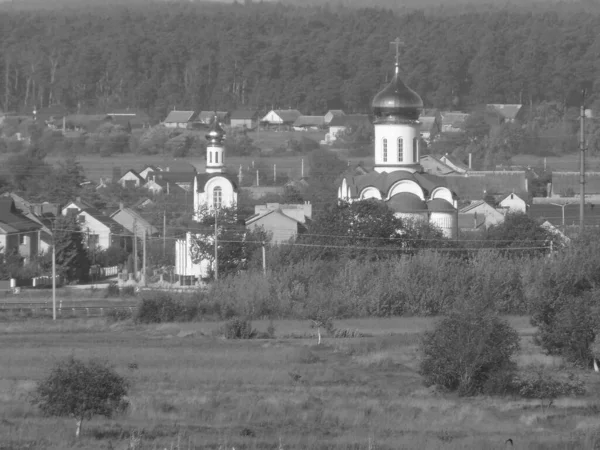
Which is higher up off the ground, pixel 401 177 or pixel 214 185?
pixel 214 185

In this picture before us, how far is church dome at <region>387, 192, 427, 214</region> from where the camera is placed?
38812 millimetres

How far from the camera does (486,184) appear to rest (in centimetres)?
5722

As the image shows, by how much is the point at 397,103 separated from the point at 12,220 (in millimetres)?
11569

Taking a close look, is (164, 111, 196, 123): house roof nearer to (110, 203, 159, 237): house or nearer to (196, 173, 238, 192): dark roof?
(110, 203, 159, 237): house

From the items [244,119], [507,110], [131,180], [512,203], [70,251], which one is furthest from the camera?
[244,119]

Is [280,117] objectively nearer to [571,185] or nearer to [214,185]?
[571,185]

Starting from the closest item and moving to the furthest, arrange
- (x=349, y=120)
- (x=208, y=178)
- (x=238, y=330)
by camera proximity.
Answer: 1. (x=238, y=330)
2. (x=208, y=178)
3. (x=349, y=120)

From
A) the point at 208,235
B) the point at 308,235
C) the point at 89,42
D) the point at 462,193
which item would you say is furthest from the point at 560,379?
the point at 89,42

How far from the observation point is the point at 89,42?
12288 cm

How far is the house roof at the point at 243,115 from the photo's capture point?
322 feet

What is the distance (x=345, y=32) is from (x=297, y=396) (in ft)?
368

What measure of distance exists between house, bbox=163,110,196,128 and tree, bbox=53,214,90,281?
180 feet

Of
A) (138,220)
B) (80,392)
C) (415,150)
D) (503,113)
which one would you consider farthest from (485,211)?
(503,113)

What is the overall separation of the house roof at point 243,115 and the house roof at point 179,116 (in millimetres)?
2735
